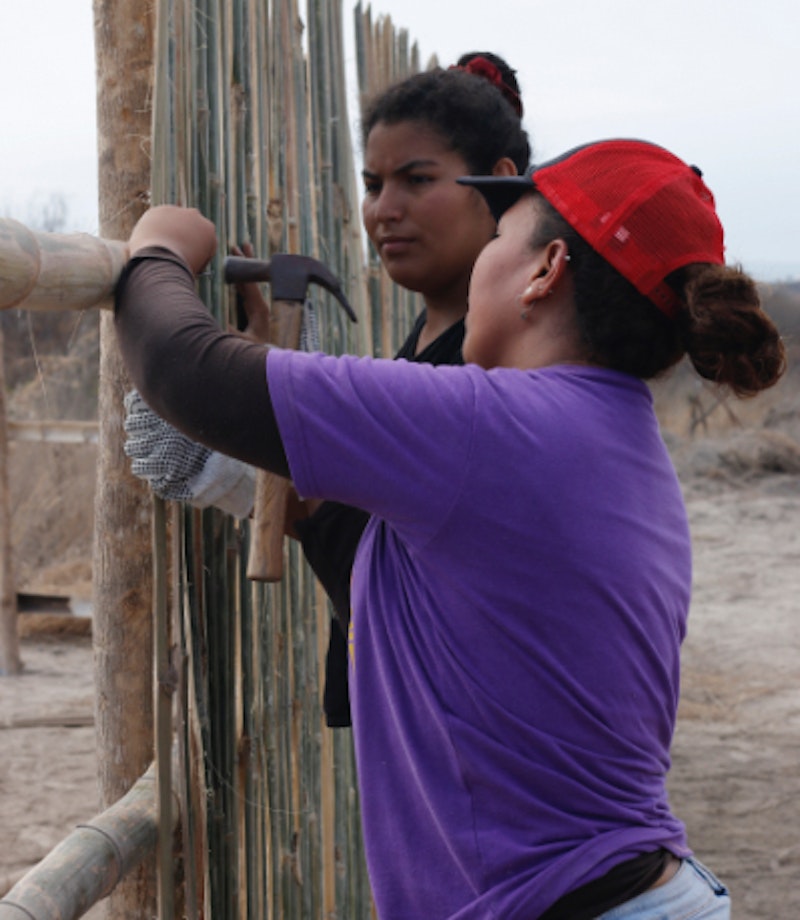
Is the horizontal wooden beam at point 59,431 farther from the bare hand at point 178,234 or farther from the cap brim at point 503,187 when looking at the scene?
the cap brim at point 503,187

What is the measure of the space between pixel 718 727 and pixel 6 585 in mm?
4043

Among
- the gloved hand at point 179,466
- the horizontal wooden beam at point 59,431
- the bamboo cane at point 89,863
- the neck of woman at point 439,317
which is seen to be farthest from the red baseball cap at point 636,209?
the horizontal wooden beam at point 59,431

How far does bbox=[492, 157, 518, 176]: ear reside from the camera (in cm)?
186

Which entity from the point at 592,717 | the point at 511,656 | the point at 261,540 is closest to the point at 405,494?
the point at 511,656

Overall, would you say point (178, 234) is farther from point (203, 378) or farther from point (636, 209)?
point (636, 209)

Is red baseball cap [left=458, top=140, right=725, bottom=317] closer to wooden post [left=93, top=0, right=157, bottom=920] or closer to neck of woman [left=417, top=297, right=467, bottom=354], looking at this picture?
neck of woman [left=417, top=297, right=467, bottom=354]

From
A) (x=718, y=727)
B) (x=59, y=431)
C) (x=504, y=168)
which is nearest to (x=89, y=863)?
(x=504, y=168)

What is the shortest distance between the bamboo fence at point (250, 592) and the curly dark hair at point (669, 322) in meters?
0.57

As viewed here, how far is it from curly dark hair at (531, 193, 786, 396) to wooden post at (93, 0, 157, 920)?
0.83 meters

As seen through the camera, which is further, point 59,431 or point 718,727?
point 59,431

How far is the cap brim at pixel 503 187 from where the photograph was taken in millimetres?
1354

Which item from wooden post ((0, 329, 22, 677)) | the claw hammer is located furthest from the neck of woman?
wooden post ((0, 329, 22, 677))

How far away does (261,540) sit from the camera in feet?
5.04

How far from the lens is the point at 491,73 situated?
199cm
